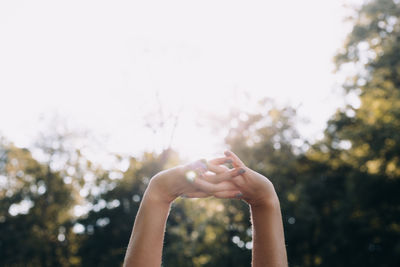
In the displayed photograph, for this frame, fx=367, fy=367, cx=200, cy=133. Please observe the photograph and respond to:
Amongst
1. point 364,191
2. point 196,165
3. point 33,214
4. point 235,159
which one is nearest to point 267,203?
point 235,159

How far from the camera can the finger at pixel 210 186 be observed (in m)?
1.73

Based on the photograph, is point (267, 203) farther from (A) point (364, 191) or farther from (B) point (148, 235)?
(A) point (364, 191)

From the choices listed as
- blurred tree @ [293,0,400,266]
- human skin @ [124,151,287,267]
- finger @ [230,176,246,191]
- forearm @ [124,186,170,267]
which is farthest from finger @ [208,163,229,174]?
blurred tree @ [293,0,400,266]

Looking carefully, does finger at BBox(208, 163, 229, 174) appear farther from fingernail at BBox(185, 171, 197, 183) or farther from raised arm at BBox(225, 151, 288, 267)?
fingernail at BBox(185, 171, 197, 183)

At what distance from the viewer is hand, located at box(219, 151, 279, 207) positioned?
1.80m

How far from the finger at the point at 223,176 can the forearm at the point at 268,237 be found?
22 cm

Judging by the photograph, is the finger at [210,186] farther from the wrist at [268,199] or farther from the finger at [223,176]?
the wrist at [268,199]

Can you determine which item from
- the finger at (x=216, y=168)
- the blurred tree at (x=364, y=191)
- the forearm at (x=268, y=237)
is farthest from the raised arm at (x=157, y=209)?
the blurred tree at (x=364, y=191)

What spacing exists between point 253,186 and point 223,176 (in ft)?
0.51

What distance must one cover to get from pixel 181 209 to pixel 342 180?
1189 centimetres

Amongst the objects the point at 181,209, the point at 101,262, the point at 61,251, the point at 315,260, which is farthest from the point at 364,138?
the point at 61,251

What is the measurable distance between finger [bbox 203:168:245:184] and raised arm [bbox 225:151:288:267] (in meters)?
0.02

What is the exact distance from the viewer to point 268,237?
5.92ft

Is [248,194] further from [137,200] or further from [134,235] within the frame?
[137,200]
